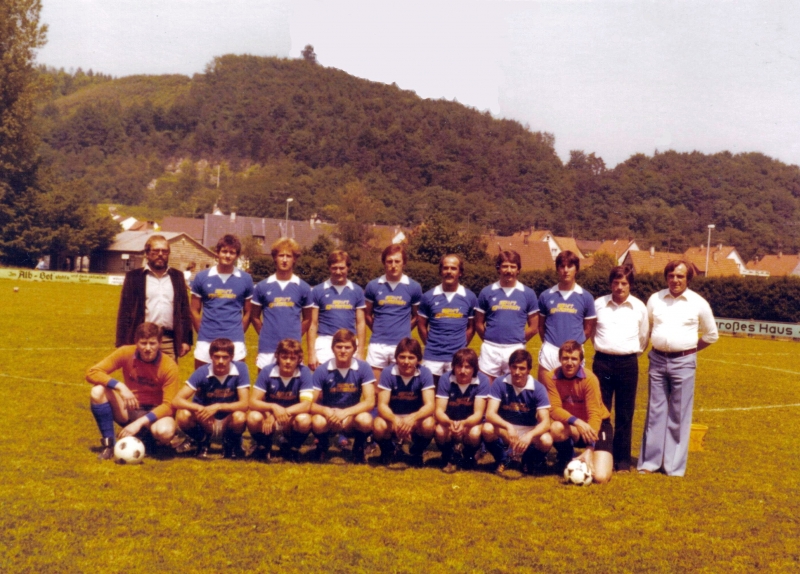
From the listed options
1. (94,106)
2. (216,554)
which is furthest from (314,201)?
(216,554)

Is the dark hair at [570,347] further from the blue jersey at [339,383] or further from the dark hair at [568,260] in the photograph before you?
the blue jersey at [339,383]

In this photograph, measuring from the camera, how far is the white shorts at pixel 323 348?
6262mm

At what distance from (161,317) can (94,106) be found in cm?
14814

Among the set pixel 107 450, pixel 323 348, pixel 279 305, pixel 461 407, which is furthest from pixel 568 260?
pixel 107 450

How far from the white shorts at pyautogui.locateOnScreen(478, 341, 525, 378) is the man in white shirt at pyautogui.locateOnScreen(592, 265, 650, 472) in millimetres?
658

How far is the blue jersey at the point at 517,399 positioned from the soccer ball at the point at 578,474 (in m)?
0.42

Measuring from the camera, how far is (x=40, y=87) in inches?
1778

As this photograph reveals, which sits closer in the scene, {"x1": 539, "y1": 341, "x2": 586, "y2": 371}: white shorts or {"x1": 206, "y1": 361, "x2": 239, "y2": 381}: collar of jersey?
{"x1": 206, "y1": 361, "x2": 239, "y2": 381}: collar of jersey

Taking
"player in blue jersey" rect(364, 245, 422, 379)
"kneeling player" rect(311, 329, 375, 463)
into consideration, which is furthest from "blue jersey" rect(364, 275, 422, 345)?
"kneeling player" rect(311, 329, 375, 463)

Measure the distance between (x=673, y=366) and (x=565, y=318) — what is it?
3.03ft

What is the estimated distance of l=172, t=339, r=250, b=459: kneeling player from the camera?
5566mm

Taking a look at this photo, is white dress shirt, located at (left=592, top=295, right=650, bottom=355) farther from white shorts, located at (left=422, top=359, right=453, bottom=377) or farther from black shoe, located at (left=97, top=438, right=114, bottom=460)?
black shoe, located at (left=97, top=438, right=114, bottom=460)

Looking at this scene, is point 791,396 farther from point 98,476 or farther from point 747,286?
point 747,286

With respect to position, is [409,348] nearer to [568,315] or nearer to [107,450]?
[568,315]
